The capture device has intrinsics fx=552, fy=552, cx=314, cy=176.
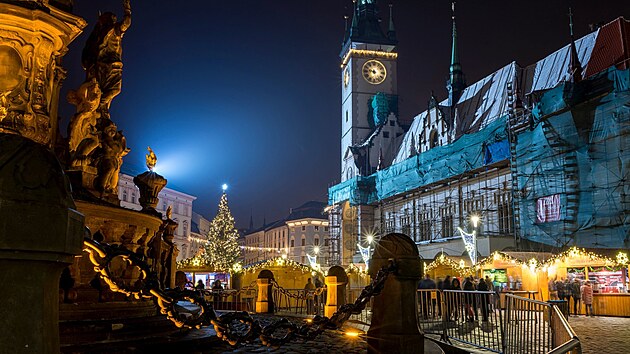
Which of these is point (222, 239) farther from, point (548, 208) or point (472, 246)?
point (548, 208)

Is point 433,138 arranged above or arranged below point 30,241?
above

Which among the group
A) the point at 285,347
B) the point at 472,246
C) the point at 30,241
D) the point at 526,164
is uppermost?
the point at 526,164

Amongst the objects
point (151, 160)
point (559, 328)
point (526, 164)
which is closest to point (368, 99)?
point (526, 164)

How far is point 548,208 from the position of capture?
30.7 m

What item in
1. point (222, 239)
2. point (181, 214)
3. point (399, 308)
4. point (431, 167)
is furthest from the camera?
point (181, 214)

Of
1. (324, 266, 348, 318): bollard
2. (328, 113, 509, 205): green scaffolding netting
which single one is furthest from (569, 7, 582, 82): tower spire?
(324, 266, 348, 318): bollard

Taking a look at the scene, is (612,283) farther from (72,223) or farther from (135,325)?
(72,223)

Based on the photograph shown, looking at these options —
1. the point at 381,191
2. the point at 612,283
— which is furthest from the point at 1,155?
the point at 381,191

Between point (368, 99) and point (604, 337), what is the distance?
62386 millimetres

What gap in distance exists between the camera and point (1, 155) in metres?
2.07

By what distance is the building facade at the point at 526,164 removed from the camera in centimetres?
2769

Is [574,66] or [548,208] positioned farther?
[574,66]

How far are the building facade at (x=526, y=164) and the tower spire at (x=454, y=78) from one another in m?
0.36

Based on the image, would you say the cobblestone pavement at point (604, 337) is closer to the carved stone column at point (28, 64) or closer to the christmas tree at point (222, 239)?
the carved stone column at point (28, 64)
